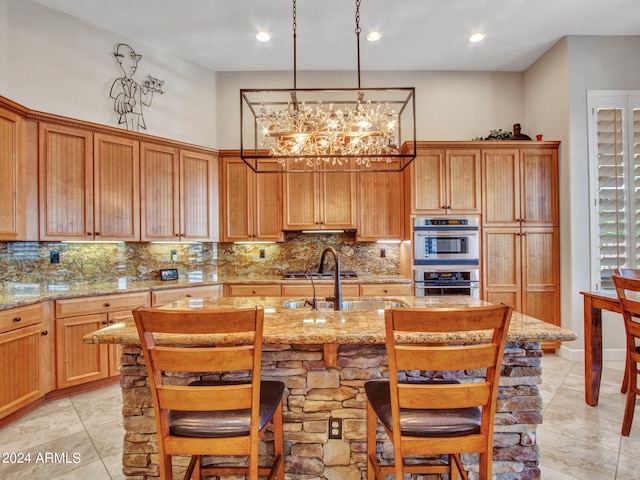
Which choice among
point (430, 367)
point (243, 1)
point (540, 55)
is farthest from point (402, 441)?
point (540, 55)

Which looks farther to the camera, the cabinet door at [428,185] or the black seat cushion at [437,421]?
the cabinet door at [428,185]

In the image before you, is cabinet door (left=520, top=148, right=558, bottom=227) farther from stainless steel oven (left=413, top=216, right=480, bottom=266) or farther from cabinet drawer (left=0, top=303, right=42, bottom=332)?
cabinet drawer (left=0, top=303, right=42, bottom=332)

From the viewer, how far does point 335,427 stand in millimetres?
1572

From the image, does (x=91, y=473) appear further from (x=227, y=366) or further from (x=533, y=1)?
(x=533, y=1)

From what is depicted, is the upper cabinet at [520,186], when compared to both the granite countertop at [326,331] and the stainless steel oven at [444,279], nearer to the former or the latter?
the stainless steel oven at [444,279]

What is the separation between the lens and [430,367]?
1080mm

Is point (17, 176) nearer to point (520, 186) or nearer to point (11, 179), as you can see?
point (11, 179)

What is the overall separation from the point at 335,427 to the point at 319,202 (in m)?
2.80

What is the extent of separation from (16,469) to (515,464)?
9.18ft

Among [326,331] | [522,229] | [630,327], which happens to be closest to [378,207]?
[522,229]

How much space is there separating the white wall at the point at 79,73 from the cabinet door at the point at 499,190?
140 inches

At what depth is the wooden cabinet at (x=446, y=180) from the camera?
3676 millimetres

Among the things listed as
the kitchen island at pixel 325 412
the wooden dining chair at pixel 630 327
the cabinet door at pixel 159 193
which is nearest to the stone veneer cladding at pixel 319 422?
the kitchen island at pixel 325 412

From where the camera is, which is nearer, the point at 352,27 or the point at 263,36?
the point at 352,27
